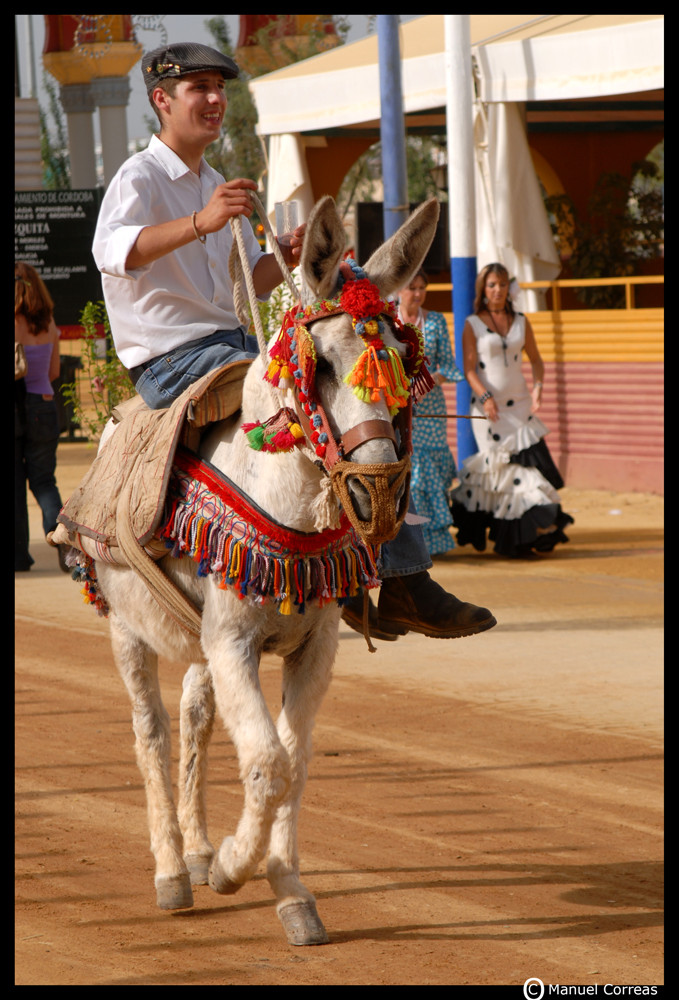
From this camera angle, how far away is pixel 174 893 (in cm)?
565

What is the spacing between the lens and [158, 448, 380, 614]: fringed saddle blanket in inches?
174

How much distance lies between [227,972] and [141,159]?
9.70 ft

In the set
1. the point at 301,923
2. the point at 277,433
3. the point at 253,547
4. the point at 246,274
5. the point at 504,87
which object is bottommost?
the point at 301,923

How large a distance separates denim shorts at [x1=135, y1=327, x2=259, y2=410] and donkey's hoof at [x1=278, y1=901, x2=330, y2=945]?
5.92 ft

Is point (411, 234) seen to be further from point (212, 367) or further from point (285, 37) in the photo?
point (285, 37)

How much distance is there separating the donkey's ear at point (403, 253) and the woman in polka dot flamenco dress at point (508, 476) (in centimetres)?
844

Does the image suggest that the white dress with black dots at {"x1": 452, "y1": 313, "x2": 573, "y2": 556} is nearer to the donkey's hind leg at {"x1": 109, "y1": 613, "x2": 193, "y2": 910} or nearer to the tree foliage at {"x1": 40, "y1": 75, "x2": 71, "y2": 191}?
the donkey's hind leg at {"x1": 109, "y1": 613, "x2": 193, "y2": 910}

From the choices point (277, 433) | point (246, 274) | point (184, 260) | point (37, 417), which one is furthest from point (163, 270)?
point (37, 417)

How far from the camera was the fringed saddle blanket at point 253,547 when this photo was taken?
14.5ft

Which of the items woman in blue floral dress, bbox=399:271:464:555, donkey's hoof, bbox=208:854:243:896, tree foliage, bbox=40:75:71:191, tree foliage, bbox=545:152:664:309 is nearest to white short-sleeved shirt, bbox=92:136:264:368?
donkey's hoof, bbox=208:854:243:896

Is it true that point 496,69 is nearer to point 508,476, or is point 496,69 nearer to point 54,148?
point 508,476

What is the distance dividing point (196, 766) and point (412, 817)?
1.65 m
